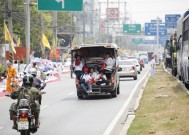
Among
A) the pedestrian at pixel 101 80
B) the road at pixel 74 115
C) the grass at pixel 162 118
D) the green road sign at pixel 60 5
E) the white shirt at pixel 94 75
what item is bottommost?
the road at pixel 74 115

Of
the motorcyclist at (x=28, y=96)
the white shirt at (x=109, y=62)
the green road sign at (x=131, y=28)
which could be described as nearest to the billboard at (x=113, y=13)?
the green road sign at (x=131, y=28)

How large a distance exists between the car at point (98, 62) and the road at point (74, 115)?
39cm

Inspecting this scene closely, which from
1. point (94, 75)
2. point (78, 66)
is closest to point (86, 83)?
point (94, 75)

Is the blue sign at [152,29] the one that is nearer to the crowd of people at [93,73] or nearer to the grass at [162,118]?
the crowd of people at [93,73]

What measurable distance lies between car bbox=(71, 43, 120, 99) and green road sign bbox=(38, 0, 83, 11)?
8895mm

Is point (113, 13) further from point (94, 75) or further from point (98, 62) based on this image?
point (94, 75)

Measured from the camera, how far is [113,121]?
17625 mm

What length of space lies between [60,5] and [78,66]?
10.2 meters

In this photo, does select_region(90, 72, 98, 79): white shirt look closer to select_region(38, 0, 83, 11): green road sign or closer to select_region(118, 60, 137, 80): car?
select_region(38, 0, 83, 11): green road sign

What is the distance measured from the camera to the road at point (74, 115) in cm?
1570

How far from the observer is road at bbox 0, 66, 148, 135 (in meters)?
15.7

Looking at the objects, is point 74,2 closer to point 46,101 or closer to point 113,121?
point 46,101

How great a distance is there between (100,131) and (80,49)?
1299 centimetres

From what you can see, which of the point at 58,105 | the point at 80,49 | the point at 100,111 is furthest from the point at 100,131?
the point at 80,49
